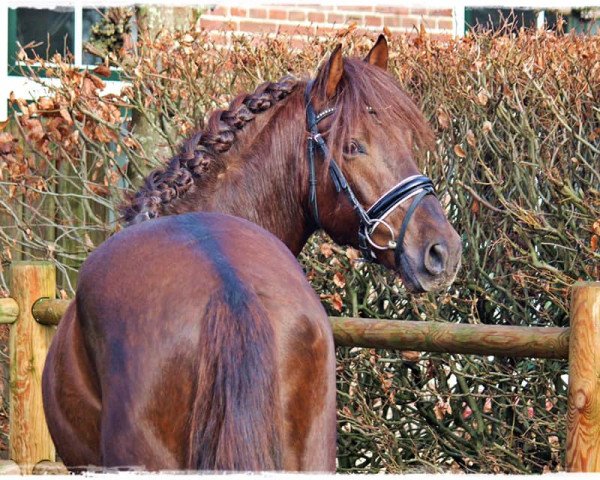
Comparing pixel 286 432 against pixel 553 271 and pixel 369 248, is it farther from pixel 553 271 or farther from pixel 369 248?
pixel 553 271

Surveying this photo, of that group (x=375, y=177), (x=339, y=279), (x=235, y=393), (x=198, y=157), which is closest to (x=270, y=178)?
(x=198, y=157)

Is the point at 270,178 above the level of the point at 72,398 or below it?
above

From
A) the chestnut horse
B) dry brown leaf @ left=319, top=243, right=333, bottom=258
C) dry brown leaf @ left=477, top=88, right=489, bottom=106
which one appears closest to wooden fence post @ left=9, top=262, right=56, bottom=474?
the chestnut horse

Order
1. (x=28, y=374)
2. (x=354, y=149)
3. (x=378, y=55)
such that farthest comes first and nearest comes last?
(x=28, y=374) → (x=378, y=55) → (x=354, y=149)

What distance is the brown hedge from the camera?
4.91m

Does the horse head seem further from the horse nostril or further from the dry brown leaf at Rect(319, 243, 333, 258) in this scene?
the dry brown leaf at Rect(319, 243, 333, 258)

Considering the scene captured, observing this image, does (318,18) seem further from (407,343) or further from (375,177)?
(407,343)

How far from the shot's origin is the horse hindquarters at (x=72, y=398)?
2.86 meters

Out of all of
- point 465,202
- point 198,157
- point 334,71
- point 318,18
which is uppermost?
point 318,18

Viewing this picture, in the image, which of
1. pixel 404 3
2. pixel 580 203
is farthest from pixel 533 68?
pixel 404 3

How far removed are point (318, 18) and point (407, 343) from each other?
476cm

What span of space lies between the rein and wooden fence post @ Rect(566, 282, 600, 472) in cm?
72

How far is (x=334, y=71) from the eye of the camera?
393cm

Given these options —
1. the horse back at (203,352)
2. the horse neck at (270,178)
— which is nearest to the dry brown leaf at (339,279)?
the horse neck at (270,178)
